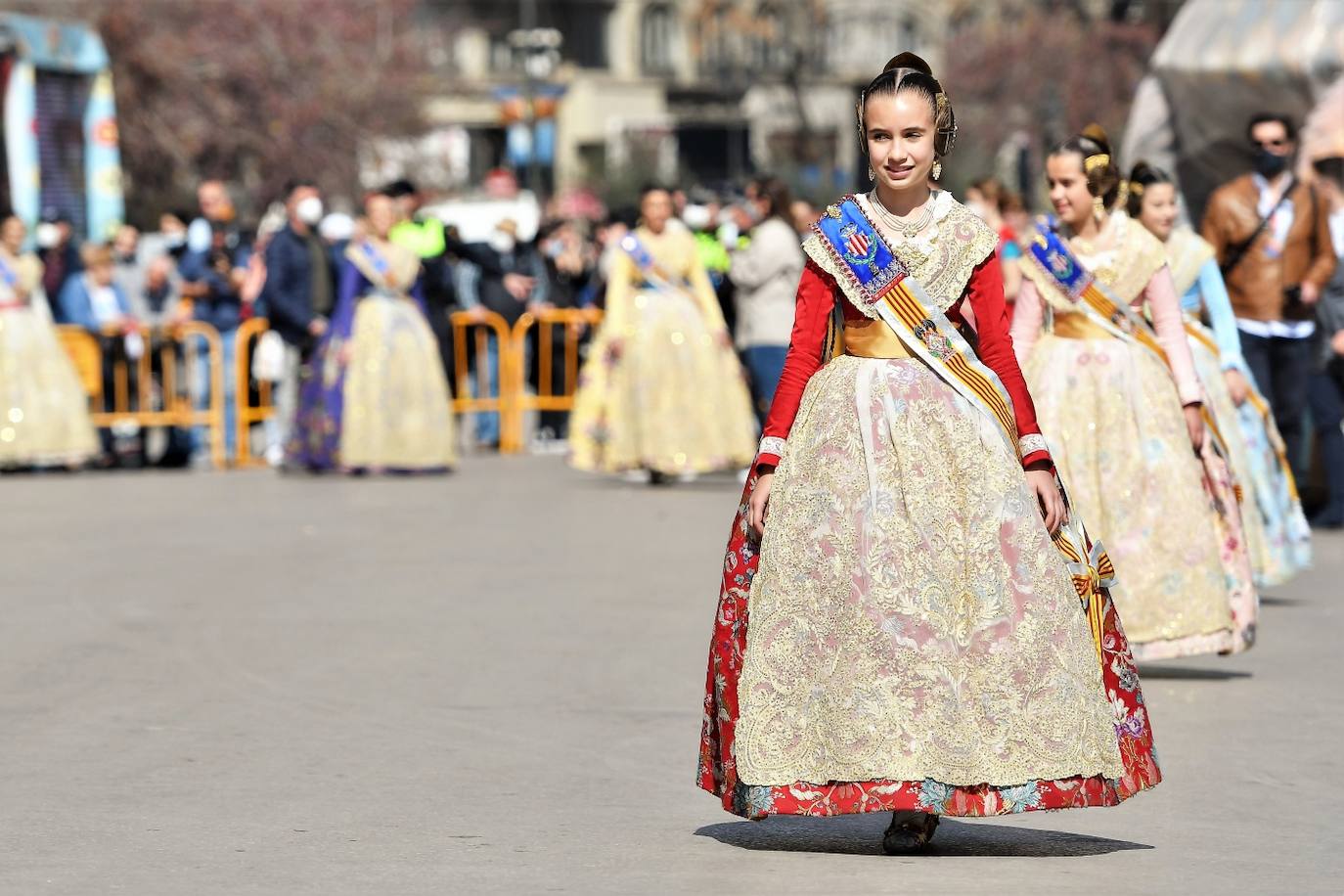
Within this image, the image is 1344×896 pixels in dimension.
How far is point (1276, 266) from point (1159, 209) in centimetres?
344

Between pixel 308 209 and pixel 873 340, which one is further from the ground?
pixel 873 340

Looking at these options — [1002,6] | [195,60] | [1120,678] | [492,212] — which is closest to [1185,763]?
[1120,678]

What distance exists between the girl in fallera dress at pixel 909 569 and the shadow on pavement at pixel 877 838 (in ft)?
0.47

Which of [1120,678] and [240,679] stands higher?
[1120,678]

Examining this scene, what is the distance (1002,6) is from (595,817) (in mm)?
61610

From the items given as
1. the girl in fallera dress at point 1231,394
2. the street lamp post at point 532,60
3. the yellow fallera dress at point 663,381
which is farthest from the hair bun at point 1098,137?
the street lamp post at point 532,60

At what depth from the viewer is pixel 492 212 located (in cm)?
3988

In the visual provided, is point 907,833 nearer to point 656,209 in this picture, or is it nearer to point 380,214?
point 656,209

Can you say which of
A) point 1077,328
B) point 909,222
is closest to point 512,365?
point 1077,328

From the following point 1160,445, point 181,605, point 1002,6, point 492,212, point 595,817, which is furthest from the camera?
point 1002,6

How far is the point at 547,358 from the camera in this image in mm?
23125

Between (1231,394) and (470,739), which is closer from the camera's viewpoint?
(470,739)

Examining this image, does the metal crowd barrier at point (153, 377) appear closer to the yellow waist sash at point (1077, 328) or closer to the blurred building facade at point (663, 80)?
the yellow waist sash at point (1077, 328)

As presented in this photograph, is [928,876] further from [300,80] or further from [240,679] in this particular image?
[300,80]
